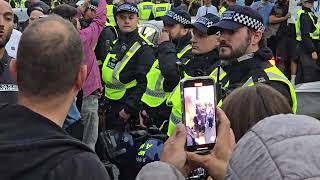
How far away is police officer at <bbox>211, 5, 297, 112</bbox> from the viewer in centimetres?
391

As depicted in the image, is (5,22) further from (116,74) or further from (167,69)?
(116,74)

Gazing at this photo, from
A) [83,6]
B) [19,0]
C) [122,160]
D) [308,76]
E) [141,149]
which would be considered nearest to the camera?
[141,149]

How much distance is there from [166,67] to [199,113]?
279cm

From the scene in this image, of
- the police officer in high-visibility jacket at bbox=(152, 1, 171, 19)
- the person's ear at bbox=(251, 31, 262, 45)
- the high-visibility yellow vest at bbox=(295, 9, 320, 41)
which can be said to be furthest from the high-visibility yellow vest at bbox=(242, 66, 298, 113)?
the high-visibility yellow vest at bbox=(295, 9, 320, 41)

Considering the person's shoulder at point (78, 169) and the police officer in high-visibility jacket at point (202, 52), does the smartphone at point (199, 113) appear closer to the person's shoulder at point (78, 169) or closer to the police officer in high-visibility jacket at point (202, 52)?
the person's shoulder at point (78, 169)

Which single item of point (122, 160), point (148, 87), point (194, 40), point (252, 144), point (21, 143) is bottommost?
point (122, 160)

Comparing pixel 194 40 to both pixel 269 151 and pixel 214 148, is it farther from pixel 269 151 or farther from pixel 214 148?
pixel 269 151

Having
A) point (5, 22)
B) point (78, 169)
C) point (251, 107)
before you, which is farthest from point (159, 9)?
point (78, 169)

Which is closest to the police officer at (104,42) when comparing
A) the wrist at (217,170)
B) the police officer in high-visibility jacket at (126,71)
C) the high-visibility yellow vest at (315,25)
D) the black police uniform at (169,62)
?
the police officer in high-visibility jacket at (126,71)

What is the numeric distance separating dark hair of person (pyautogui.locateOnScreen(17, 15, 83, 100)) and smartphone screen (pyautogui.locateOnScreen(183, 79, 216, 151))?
55 centimetres

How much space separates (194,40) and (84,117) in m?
1.89

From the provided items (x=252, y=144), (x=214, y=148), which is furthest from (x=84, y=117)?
(x=252, y=144)

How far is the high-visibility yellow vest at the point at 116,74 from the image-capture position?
5996 mm

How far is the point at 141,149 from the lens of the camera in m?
4.71
